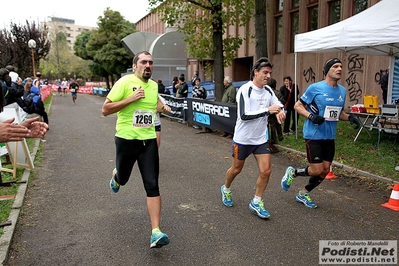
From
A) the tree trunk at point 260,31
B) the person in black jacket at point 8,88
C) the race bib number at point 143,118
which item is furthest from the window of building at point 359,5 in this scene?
the race bib number at point 143,118

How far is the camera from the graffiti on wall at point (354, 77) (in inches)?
573

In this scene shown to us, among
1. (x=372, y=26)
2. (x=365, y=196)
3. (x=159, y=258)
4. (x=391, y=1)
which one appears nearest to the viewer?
(x=159, y=258)

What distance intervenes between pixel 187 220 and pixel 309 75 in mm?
14230

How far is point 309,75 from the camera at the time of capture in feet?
56.5

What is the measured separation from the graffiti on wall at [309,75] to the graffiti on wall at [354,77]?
1965 mm

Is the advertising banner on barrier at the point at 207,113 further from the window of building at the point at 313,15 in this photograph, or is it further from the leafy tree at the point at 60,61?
the leafy tree at the point at 60,61

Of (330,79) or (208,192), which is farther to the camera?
(208,192)

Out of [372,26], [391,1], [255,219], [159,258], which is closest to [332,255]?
[255,219]

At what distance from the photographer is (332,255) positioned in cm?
381

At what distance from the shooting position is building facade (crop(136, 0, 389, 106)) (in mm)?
14125

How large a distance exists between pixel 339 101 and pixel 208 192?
251 centimetres

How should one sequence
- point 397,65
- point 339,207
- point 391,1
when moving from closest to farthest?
1. point 339,207
2. point 391,1
3. point 397,65

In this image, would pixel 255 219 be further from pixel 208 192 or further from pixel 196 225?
pixel 208 192

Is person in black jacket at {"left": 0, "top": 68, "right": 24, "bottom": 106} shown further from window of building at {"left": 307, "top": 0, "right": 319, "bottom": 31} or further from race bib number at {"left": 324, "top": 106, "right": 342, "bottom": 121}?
window of building at {"left": 307, "top": 0, "right": 319, "bottom": 31}
